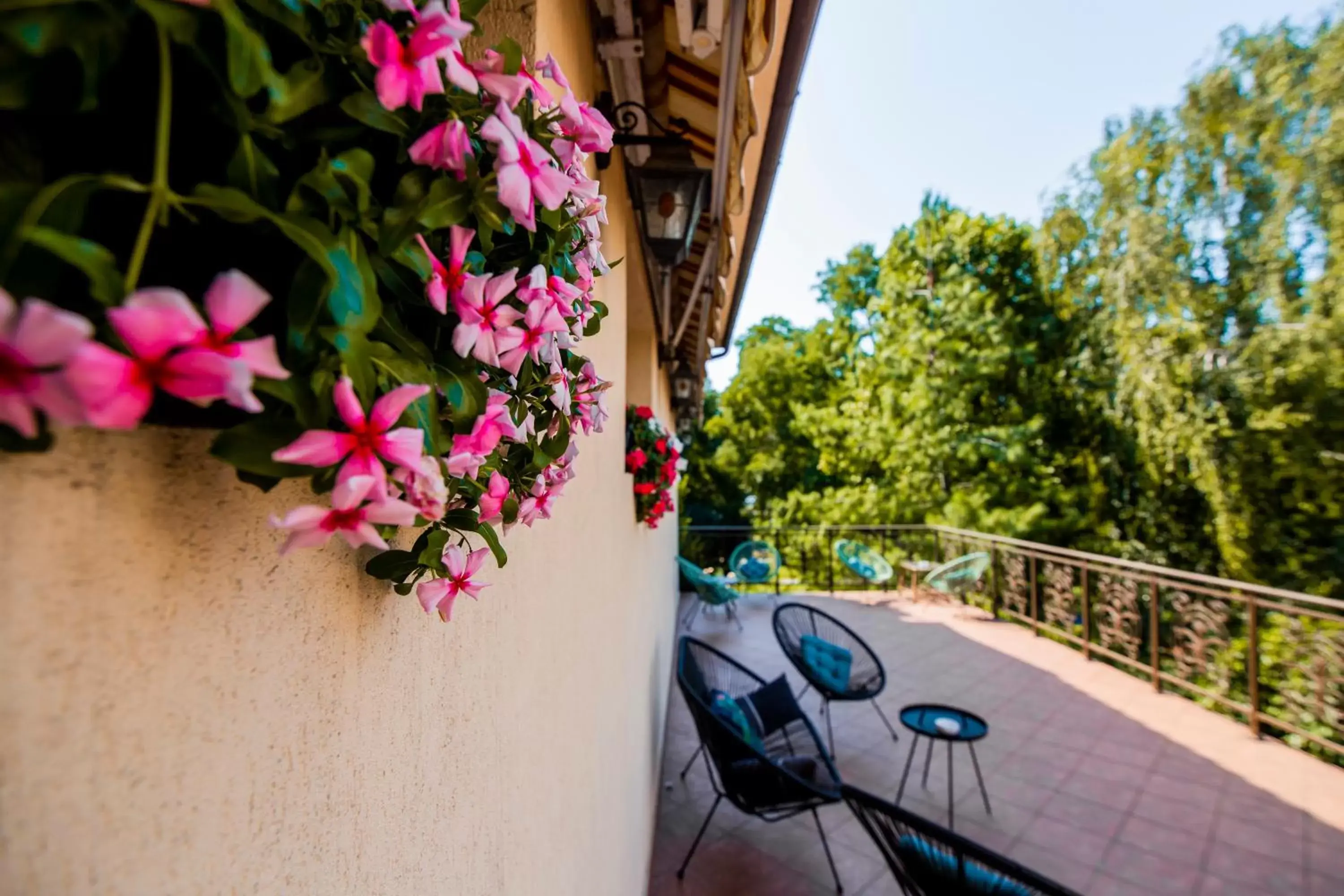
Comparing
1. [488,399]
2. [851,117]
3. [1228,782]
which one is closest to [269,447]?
[488,399]

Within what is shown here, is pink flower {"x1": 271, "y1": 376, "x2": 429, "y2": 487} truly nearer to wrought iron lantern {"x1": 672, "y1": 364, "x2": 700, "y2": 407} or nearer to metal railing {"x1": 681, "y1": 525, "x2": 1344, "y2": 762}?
wrought iron lantern {"x1": 672, "y1": 364, "x2": 700, "y2": 407}

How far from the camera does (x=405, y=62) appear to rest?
0.34 meters

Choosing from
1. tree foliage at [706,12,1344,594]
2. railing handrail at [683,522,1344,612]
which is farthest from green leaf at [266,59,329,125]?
tree foliage at [706,12,1344,594]

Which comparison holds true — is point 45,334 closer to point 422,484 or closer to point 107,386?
point 107,386

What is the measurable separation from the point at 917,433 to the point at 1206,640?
35.0 ft

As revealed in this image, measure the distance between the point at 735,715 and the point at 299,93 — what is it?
3.72m

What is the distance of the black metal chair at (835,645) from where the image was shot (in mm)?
4566

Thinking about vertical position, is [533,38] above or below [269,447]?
above

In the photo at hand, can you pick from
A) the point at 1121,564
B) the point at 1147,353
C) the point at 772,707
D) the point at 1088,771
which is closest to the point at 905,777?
the point at 772,707

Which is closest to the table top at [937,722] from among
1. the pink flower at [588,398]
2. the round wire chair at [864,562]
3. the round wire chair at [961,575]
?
the pink flower at [588,398]

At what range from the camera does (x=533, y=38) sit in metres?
0.88

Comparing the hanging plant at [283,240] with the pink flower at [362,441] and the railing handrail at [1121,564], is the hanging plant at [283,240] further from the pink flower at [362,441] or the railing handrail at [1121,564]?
the railing handrail at [1121,564]

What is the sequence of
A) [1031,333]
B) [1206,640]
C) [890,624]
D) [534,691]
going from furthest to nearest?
[1031,333]
[890,624]
[1206,640]
[534,691]

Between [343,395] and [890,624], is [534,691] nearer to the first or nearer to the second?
[343,395]
